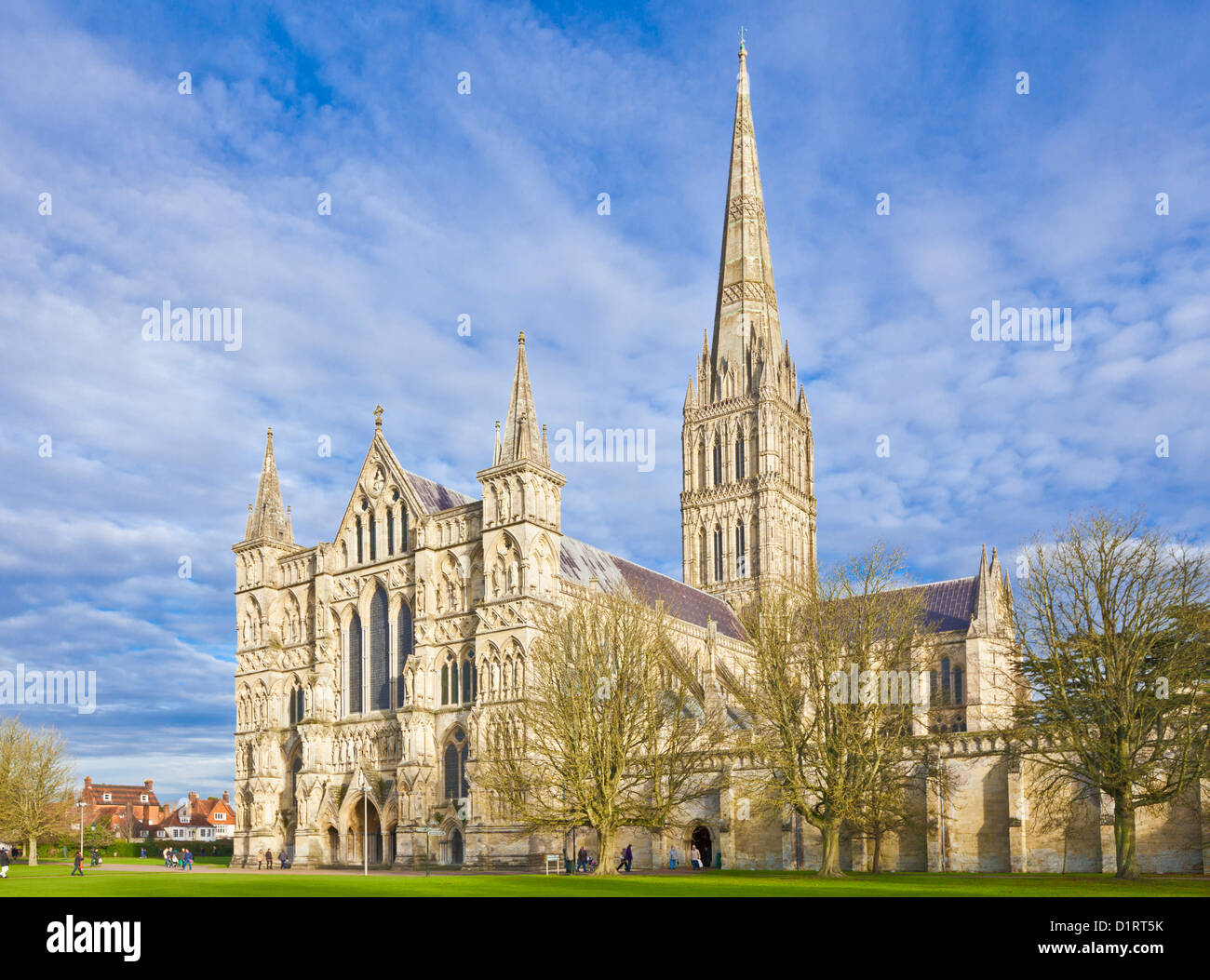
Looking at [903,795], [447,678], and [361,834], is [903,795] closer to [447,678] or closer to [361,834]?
[447,678]

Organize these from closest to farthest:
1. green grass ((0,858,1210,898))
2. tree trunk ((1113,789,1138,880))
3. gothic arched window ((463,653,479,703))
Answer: green grass ((0,858,1210,898))
tree trunk ((1113,789,1138,880))
gothic arched window ((463,653,479,703))

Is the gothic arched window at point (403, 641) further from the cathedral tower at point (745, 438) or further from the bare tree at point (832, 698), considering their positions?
the cathedral tower at point (745, 438)

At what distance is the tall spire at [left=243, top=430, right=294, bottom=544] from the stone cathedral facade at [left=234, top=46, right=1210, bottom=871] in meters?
0.10

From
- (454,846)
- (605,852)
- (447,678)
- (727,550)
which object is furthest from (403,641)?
(727,550)

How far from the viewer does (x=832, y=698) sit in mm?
40375

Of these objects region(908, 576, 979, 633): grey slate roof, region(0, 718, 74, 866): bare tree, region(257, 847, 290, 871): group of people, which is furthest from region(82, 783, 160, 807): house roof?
region(908, 576, 979, 633): grey slate roof

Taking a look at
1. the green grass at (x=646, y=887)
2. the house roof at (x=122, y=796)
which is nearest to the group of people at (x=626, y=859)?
the green grass at (x=646, y=887)

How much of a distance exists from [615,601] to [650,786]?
7271 mm

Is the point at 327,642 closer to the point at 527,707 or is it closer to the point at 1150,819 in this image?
the point at 527,707

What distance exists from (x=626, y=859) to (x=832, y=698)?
1021cm

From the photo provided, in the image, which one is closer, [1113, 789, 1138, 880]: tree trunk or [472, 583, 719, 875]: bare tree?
[1113, 789, 1138, 880]: tree trunk

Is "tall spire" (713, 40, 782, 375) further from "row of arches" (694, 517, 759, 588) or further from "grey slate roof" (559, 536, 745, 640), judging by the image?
"grey slate roof" (559, 536, 745, 640)

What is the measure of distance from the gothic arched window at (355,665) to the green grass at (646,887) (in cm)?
1973

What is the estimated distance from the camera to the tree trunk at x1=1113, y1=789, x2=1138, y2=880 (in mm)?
33188
